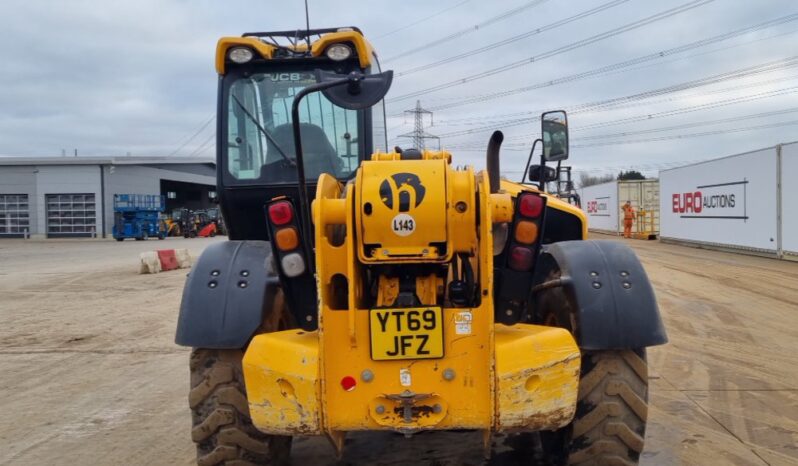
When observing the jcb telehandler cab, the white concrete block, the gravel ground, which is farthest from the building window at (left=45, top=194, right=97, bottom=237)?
the jcb telehandler cab

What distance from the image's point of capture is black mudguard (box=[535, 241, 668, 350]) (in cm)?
339

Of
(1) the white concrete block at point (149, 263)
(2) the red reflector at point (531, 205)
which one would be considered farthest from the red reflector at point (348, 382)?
(1) the white concrete block at point (149, 263)

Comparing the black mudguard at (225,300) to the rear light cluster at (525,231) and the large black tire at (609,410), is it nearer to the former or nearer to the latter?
the rear light cluster at (525,231)

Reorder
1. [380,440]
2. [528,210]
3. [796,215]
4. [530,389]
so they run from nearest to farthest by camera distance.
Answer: [530,389], [528,210], [380,440], [796,215]

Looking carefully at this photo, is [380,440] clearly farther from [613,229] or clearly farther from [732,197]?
[613,229]

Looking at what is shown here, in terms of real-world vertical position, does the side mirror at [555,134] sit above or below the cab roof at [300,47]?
below

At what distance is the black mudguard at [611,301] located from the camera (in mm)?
3393

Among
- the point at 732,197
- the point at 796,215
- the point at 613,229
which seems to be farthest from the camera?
the point at 613,229

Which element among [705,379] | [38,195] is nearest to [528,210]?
[705,379]

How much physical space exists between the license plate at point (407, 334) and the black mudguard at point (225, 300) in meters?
0.75

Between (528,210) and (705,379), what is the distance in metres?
4.09

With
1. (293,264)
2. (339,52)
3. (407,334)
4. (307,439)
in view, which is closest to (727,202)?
(339,52)

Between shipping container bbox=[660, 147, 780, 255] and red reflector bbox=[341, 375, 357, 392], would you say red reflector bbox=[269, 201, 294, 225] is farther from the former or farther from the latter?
shipping container bbox=[660, 147, 780, 255]

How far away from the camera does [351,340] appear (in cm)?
305
